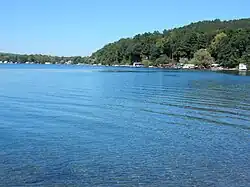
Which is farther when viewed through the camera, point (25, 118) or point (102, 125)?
point (25, 118)

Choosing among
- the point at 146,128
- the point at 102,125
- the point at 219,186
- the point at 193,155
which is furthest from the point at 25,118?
the point at 219,186

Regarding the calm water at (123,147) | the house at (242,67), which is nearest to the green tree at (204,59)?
the house at (242,67)

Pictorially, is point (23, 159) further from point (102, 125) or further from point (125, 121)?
point (125, 121)

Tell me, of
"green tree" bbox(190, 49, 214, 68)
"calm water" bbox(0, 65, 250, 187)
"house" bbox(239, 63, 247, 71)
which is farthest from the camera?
"green tree" bbox(190, 49, 214, 68)

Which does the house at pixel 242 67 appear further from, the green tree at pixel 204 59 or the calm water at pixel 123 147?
the calm water at pixel 123 147

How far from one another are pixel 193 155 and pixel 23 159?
752cm

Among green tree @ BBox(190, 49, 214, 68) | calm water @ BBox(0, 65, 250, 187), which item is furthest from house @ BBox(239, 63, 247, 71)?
calm water @ BBox(0, 65, 250, 187)

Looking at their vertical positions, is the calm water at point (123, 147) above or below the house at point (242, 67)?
above

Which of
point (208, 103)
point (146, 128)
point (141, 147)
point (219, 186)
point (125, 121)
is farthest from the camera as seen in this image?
point (208, 103)

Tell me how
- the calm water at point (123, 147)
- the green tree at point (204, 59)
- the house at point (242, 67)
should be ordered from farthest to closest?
the green tree at point (204, 59) → the house at point (242, 67) → the calm water at point (123, 147)

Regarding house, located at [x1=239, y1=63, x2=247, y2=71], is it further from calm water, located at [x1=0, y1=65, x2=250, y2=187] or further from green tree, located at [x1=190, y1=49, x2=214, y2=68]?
calm water, located at [x1=0, y1=65, x2=250, y2=187]

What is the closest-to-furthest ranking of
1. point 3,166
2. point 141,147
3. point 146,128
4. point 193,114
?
1. point 3,166
2. point 141,147
3. point 146,128
4. point 193,114

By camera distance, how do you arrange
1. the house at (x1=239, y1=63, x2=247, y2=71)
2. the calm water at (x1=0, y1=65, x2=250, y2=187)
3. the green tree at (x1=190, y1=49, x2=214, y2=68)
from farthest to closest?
the green tree at (x1=190, y1=49, x2=214, y2=68), the house at (x1=239, y1=63, x2=247, y2=71), the calm water at (x1=0, y1=65, x2=250, y2=187)

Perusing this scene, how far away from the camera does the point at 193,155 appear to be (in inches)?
715
